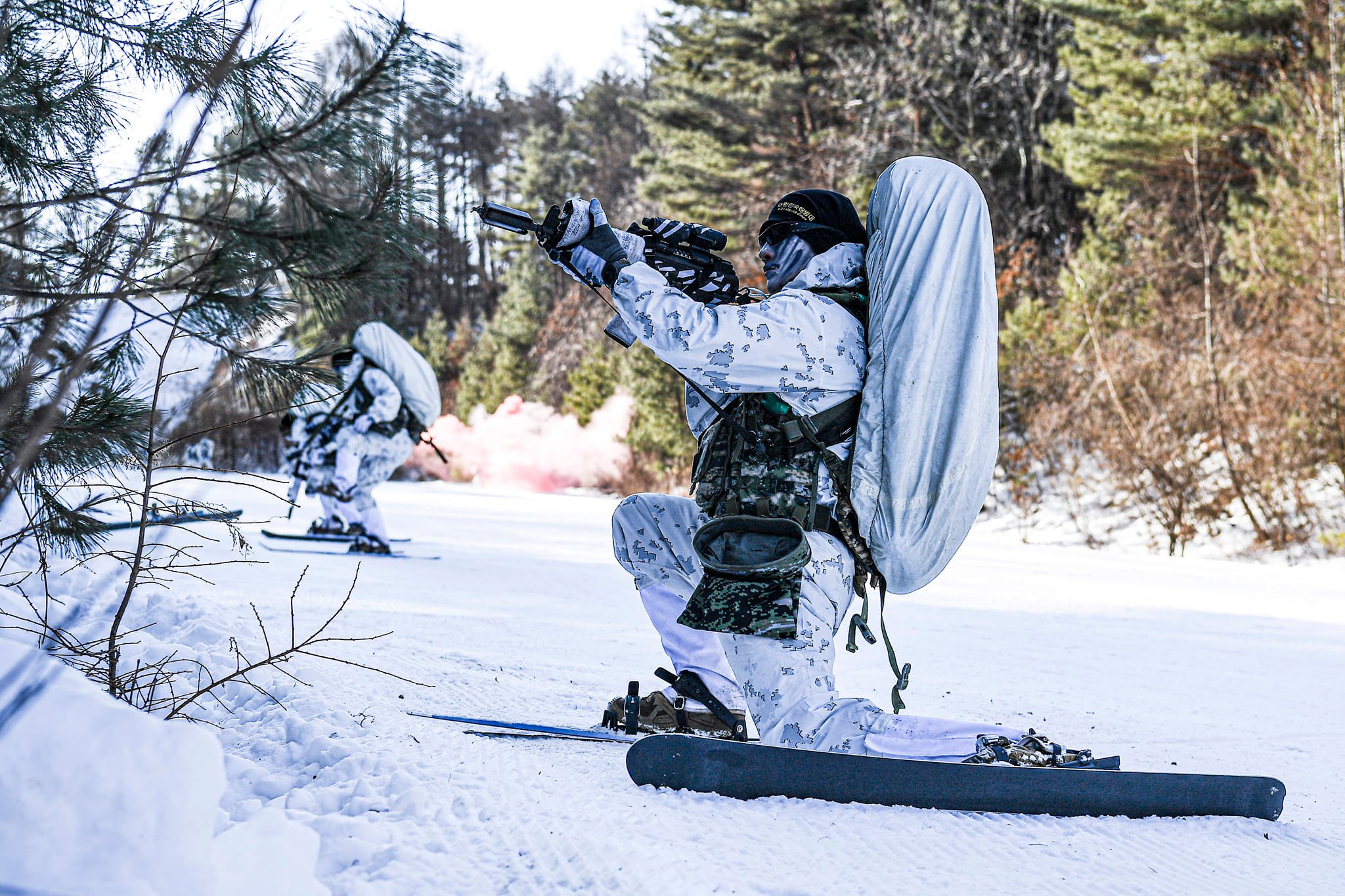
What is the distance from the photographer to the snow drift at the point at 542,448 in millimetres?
25734

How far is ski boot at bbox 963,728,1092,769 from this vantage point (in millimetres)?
2666

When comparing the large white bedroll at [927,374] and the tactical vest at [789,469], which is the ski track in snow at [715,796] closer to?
the tactical vest at [789,469]

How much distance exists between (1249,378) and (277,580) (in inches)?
456

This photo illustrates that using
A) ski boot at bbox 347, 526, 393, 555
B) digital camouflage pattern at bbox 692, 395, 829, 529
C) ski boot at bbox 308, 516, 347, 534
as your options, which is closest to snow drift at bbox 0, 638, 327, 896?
digital camouflage pattern at bbox 692, 395, 829, 529

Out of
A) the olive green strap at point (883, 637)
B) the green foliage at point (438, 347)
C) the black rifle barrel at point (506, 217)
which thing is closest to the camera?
the olive green strap at point (883, 637)

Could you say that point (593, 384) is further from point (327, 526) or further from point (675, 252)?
point (675, 252)

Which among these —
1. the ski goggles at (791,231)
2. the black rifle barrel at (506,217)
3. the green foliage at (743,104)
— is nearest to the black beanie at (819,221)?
the ski goggles at (791,231)

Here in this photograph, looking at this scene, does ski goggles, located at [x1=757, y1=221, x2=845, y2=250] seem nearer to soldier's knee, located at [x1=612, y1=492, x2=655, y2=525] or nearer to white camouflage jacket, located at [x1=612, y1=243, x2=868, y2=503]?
white camouflage jacket, located at [x1=612, y1=243, x2=868, y2=503]

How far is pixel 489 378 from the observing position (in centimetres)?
3359

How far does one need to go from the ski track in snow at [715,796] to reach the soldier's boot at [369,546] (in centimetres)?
52

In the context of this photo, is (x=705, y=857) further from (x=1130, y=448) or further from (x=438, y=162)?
(x=1130, y=448)

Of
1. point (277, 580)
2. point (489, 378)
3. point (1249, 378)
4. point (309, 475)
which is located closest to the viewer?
point (277, 580)

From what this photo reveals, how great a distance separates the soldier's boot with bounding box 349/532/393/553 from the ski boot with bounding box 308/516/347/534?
1.01m

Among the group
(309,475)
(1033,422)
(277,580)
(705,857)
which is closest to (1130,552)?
(1033,422)
